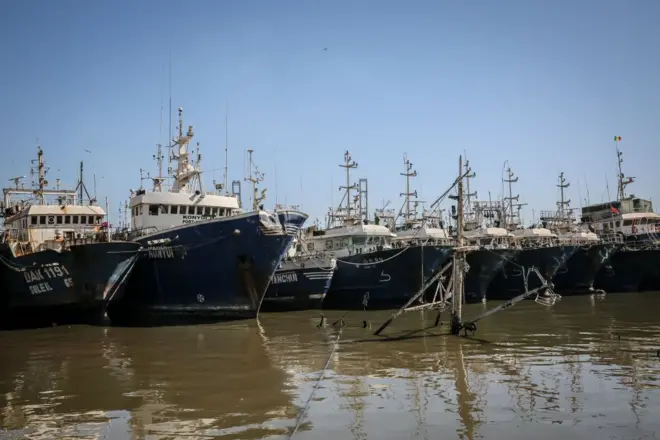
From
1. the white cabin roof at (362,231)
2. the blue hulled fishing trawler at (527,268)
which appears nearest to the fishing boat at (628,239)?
the blue hulled fishing trawler at (527,268)

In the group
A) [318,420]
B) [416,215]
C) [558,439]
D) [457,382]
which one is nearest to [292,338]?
[457,382]

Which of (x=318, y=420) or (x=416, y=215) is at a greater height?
(x=416, y=215)

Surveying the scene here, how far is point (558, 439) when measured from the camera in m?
7.02

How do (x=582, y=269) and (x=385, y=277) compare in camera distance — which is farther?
(x=582, y=269)

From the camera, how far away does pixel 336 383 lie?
1022 cm

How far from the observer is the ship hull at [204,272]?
762 inches

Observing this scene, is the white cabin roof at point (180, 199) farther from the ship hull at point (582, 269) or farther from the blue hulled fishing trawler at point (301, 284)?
A: the ship hull at point (582, 269)

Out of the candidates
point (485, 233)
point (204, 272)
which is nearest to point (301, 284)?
point (204, 272)

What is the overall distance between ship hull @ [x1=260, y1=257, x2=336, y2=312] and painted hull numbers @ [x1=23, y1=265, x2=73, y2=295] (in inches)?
354

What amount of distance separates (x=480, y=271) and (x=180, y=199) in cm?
1539

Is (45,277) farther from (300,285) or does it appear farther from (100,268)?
(300,285)

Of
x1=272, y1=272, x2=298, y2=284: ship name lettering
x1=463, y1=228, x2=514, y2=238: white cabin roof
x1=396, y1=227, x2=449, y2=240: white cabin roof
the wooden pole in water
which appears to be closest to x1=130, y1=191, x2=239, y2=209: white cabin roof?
x1=272, y1=272, x2=298, y2=284: ship name lettering

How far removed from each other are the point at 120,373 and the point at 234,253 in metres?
8.39

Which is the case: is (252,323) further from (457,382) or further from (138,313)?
(457,382)
